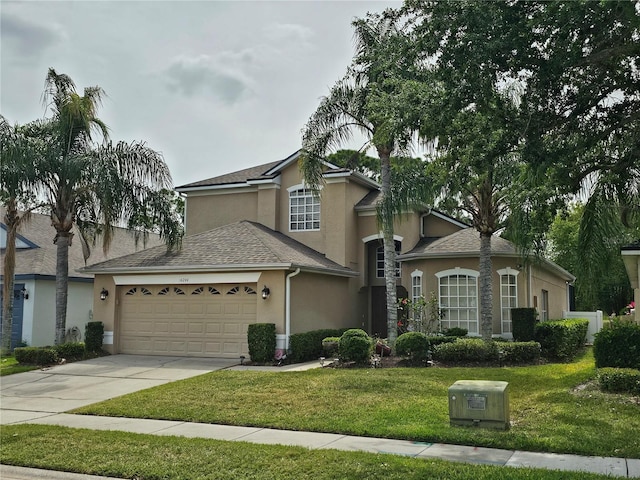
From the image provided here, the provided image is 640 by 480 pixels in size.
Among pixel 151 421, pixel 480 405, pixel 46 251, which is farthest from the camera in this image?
pixel 46 251

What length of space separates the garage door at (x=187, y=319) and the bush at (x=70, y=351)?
4.80 ft

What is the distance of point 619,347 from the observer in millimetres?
12617

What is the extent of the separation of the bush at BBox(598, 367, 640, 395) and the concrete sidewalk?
397cm

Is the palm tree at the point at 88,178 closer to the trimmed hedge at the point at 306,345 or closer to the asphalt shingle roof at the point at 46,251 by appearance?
the asphalt shingle roof at the point at 46,251

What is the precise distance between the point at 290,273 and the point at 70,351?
24.5 ft

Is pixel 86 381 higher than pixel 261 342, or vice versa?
pixel 261 342

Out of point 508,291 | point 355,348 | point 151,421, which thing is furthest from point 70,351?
point 508,291

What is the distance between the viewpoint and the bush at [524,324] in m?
18.5

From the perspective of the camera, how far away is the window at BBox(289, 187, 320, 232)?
2392cm

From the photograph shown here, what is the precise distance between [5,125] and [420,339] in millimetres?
13994

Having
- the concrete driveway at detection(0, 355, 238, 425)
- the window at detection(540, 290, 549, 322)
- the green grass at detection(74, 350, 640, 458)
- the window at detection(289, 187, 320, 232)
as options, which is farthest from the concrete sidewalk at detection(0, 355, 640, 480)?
the window at detection(540, 290, 549, 322)

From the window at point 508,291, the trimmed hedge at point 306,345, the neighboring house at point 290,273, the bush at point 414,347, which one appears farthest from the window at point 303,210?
the bush at point 414,347

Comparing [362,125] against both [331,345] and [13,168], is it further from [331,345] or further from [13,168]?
[13,168]

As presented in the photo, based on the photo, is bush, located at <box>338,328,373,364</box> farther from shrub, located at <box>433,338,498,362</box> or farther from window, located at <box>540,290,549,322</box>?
window, located at <box>540,290,549,322</box>
